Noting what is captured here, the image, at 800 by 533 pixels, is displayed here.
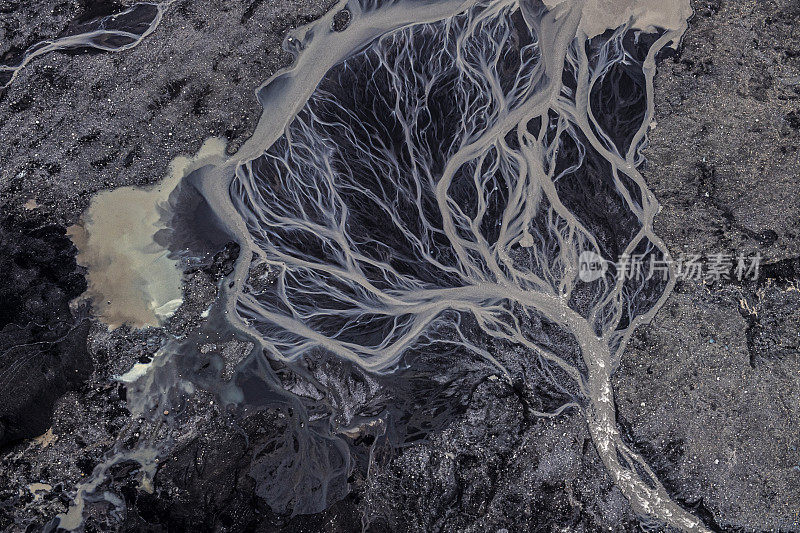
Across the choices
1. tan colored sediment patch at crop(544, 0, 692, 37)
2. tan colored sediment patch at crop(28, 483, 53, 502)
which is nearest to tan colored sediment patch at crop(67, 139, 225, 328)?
tan colored sediment patch at crop(28, 483, 53, 502)

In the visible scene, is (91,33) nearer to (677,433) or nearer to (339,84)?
(339,84)

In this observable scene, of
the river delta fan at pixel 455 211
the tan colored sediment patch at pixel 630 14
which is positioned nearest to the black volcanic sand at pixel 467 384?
the tan colored sediment patch at pixel 630 14

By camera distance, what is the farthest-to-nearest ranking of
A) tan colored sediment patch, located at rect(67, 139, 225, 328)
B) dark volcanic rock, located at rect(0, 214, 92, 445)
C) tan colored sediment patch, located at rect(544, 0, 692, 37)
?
tan colored sediment patch, located at rect(544, 0, 692, 37)
tan colored sediment patch, located at rect(67, 139, 225, 328)
dark volcanic rock, located at rect(0, 214, 92, 445)

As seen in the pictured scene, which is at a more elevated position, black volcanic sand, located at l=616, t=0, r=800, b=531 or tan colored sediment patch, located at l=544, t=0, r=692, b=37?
tan colored sediment patch, located at l=544, t=0, r=692, b=37

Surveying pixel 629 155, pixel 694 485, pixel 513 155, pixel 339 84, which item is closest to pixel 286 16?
pixel 339 84

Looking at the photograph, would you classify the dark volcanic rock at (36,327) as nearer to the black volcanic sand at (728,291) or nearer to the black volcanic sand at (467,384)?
the black volcanic sand at (467,384)

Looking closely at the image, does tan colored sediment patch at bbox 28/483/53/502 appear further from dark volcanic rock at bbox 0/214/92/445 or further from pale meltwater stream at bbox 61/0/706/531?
pale meltwater stream at bbox 61/0/706/531
